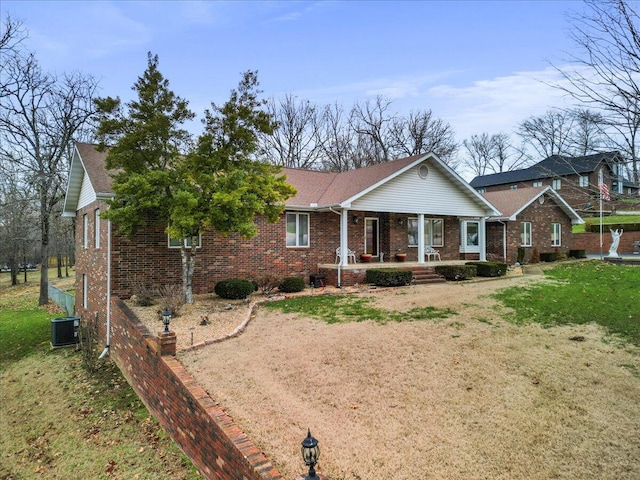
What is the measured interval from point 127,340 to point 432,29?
10.8 meters

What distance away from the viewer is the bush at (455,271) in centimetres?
1566

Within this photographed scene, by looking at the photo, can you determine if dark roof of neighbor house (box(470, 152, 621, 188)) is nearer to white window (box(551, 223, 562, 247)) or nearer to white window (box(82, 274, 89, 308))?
white window (box(82, 274, 89, 308))

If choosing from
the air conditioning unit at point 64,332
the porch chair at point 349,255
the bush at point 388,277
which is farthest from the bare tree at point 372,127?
the air conditioning unit at point 64,332

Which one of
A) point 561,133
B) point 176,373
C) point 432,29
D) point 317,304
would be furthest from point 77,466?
point 432,29

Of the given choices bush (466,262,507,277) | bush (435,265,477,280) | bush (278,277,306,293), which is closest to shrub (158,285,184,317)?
bush (278,277,306,293)

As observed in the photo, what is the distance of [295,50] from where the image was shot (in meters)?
14.4

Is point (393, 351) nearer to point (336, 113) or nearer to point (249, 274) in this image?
point (249, 274)

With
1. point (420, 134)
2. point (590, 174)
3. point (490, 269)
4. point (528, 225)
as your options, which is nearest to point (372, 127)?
point (420, 134)

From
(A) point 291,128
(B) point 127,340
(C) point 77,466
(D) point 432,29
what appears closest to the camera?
(C) point 77,466

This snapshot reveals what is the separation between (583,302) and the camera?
10352mm

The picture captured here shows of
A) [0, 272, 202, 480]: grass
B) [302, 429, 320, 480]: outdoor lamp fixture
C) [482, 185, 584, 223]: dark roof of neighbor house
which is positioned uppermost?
[482, 185, 584, 223]: dark roof of neighbor house

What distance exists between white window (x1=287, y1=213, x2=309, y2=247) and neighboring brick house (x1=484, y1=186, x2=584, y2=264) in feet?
39.3

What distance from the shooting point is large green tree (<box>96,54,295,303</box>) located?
1023 cm

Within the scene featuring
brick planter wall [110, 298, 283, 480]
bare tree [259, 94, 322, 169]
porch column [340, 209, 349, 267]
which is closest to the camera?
brick planter wall [110, 298, 283, 480]
